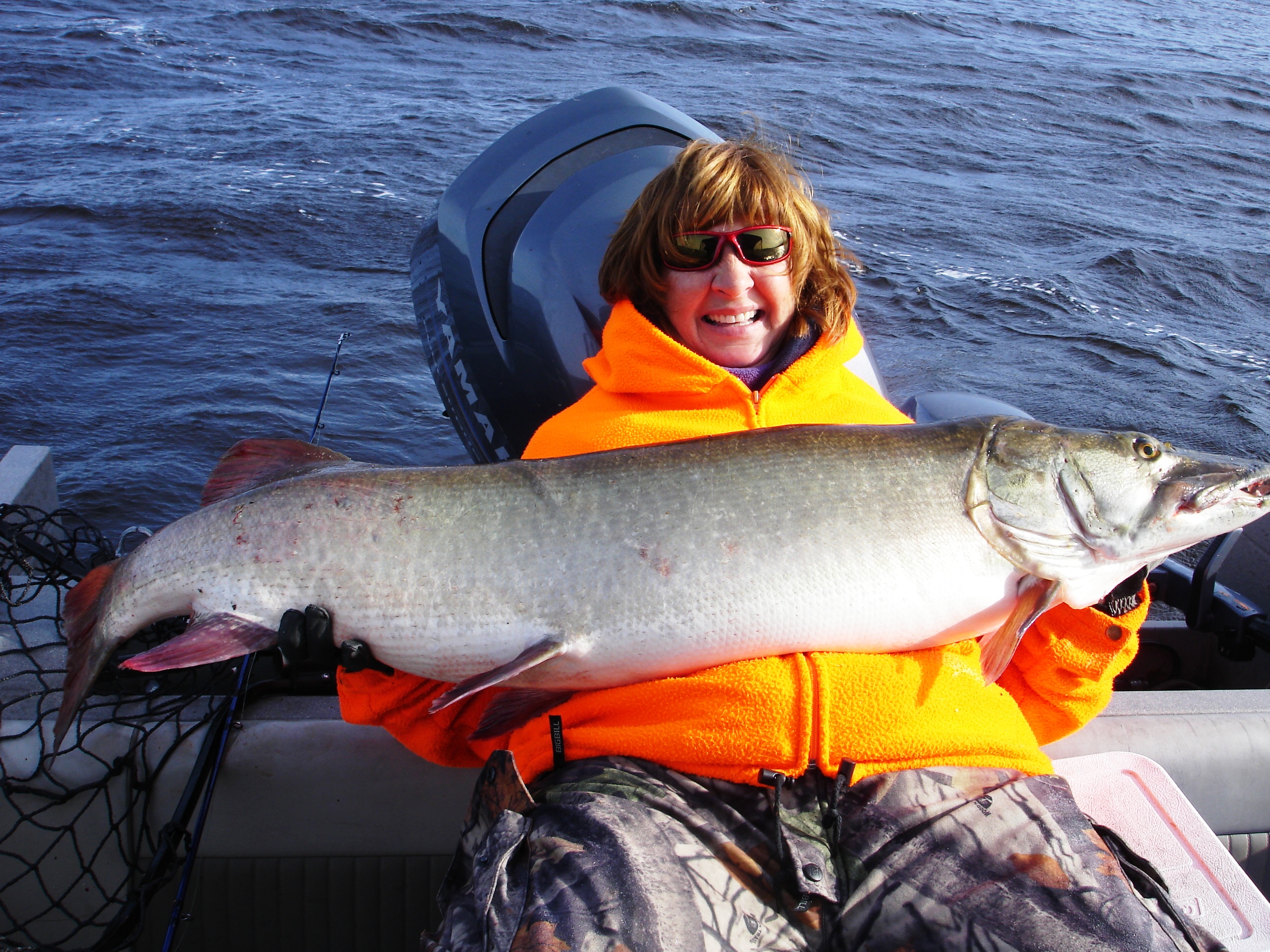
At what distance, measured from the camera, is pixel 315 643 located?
236 centimetres

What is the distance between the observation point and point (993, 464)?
2.41m

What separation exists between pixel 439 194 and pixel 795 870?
8.98 metres

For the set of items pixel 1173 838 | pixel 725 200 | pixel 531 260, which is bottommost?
pixel 1173 838

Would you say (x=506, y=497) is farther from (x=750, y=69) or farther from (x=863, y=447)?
(x=750, y=69)

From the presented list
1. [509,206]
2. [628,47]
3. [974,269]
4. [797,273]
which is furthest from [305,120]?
[797,273]

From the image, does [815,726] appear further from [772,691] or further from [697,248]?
[697,248]

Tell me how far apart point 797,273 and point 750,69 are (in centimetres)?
1361

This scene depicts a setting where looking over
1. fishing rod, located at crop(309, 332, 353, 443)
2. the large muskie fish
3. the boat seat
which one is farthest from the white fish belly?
fishing rod, located at crop(309, 332, 353, 443)

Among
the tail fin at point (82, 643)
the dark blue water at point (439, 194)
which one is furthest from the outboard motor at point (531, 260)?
the dark blue water at point (439, 194)

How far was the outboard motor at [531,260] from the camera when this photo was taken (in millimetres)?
3779

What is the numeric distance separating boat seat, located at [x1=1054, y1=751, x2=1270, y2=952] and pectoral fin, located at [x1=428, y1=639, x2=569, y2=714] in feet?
4.48

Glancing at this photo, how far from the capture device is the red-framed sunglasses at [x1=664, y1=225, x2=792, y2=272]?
2811 millimetres

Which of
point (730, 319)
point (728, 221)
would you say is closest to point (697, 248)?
point (728, 221)

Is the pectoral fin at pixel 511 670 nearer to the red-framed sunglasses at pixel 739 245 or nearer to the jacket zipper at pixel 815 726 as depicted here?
the jacket zipper at pixel 815 726
